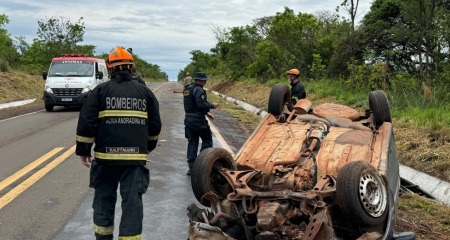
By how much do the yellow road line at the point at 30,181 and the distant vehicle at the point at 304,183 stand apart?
2.74 meters

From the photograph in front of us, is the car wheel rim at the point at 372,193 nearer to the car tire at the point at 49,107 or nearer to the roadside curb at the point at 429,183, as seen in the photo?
the roadside curb at the point at 429,183

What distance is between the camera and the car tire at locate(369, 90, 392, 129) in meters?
6.16

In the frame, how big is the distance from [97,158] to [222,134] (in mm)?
8109

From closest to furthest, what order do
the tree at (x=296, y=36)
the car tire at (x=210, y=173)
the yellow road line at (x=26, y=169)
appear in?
the car tire at (x=210, y=173)
the yellow road line at (x=26, y=169)
the tree at (x=296, y=36)

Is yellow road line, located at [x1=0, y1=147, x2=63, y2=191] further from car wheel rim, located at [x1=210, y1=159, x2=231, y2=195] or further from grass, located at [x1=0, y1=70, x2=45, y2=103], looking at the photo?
grass, located at [x1=0, y1=70, x2=45, y2=103]

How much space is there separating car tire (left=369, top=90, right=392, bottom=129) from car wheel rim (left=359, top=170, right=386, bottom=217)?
6.54ft

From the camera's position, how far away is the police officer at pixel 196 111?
24.2 ft

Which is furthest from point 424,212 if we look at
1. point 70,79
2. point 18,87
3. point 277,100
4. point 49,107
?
point 18,87

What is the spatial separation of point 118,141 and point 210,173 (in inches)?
44.6

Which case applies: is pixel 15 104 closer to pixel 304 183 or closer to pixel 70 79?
pixel 70 79

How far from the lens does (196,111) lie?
7.55m

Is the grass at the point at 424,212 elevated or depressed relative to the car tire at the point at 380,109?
depressed

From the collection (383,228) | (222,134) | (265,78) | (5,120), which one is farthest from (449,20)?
(265,78)

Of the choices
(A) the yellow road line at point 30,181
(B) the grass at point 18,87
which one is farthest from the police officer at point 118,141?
(B) the grass at point 18,87
